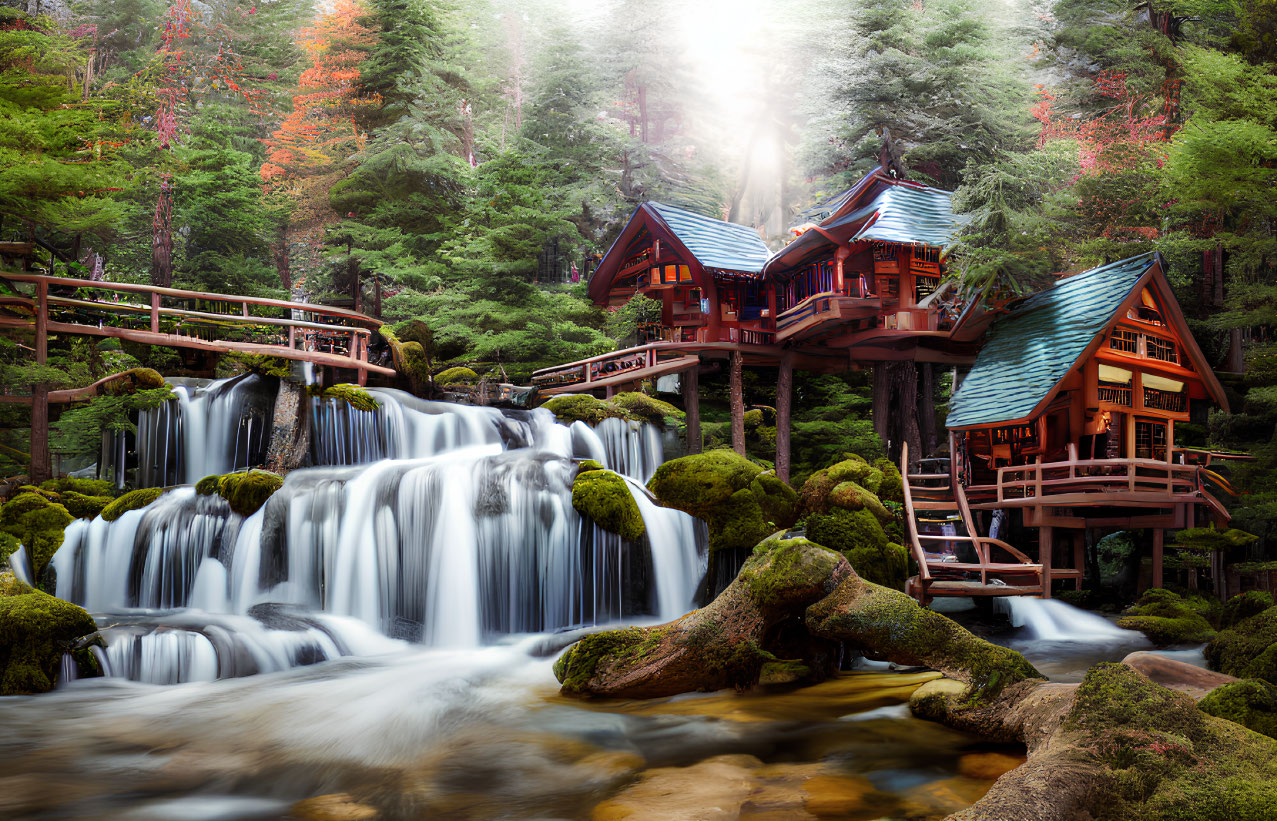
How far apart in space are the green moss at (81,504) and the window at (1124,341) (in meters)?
20.0

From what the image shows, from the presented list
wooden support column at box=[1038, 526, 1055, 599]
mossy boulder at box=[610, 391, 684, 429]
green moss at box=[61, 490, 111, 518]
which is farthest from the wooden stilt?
green moss at box=[61, 490, 111, 518]

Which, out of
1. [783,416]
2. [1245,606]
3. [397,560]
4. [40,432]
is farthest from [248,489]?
[1245,606]

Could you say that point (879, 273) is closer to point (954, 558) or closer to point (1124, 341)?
point (1124, 341)

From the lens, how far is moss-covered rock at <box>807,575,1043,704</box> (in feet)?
23.5

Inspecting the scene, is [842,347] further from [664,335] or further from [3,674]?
[3,674]

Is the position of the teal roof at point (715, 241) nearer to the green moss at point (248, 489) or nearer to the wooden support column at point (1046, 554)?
the wooden support column at point (1046, 554)

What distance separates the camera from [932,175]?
2625cm

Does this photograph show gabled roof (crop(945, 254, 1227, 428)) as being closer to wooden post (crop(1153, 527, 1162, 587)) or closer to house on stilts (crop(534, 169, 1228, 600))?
house on stilts (crop(534, 169, 1228, 600))

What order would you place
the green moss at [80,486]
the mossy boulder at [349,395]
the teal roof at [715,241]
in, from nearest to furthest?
1. the green moss at [80,486]
2. the mossy boulder at [349,395]
3. the teal roof at [715,241]

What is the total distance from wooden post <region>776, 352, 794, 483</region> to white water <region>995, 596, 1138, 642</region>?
6.41m

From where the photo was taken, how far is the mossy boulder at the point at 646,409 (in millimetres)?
18828

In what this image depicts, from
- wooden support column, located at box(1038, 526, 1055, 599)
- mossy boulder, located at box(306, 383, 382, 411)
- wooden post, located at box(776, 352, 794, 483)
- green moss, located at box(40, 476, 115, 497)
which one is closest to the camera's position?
wooden support column, located at box(1038, 526, 1055, 599)

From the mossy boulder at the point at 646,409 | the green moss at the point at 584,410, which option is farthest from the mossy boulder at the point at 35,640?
the mossy boulder at the point at 646,409

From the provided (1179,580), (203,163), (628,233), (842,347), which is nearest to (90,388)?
(203,163)
